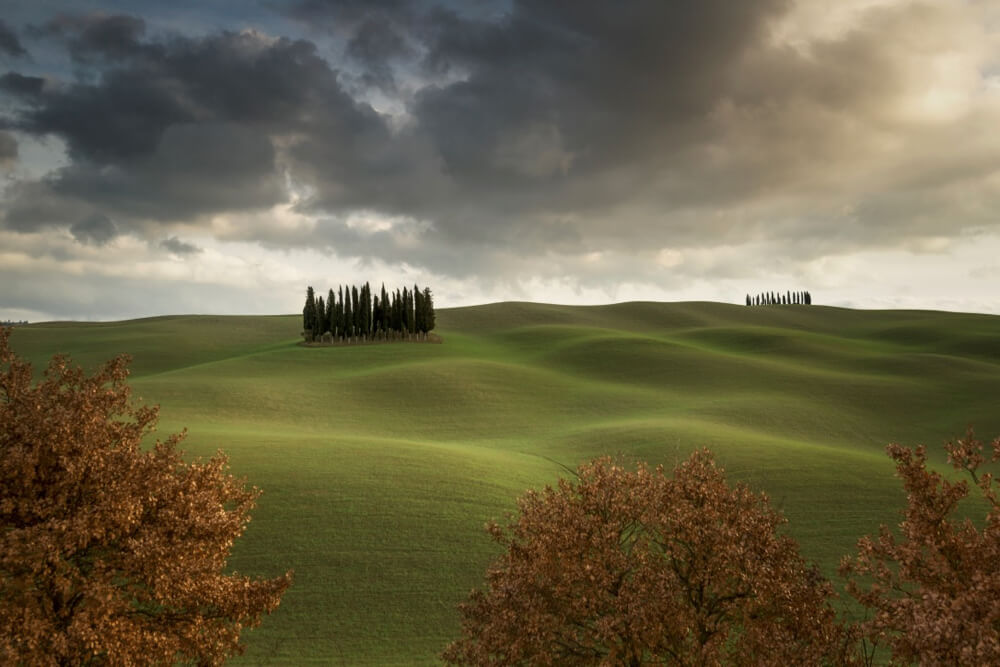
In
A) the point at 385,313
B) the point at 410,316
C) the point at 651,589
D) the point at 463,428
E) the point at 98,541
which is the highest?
the point at 385,313

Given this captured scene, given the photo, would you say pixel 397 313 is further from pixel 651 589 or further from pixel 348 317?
pixel 651 589

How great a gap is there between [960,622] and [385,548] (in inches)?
868

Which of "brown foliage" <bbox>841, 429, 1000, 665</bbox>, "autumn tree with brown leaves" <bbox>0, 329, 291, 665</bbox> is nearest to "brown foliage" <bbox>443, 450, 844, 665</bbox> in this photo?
"brown foliage" <bbox>841, 429, 1000, 665</bbox>

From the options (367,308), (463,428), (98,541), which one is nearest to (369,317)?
(367,308)

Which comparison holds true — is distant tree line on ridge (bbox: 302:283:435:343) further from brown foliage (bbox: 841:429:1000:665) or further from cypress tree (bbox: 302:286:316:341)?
brown foliage (bbox: 841:429:1000:665)

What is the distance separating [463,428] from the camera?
56.5 meters

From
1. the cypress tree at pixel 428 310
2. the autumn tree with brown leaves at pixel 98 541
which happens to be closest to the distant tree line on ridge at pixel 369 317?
the cypress tree at pixel 428 310

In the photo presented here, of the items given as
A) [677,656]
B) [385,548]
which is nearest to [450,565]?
[385,548]

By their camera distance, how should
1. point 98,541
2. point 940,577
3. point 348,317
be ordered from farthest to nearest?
point 348,317, point 98,541, point 940,577

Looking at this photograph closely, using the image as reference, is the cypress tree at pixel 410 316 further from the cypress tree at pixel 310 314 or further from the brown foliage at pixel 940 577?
the brown foliage at pixel 940 577

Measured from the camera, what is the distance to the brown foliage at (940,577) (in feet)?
35.2

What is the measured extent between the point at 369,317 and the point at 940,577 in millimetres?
96673

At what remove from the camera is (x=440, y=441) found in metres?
51.9

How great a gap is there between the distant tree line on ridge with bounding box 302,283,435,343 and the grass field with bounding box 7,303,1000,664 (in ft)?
20.3
